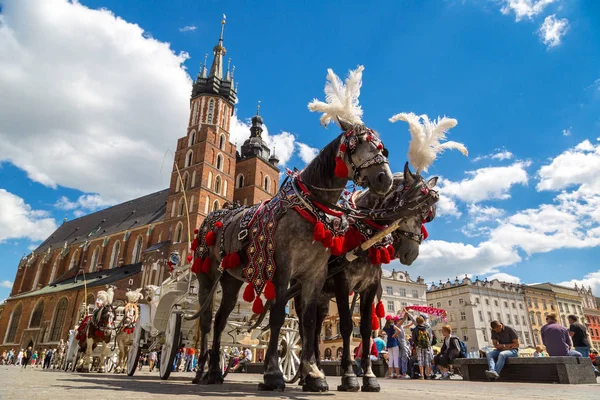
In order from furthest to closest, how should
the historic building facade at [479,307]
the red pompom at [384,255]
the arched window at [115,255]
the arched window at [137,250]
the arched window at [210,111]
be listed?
the historic building facade at [479,307] < the arched window at [115,255] < the arched window at [210,111] < the arched window at [137,250] < the red pompom at [384,255]

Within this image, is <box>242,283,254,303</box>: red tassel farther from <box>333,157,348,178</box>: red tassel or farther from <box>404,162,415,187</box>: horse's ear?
Answer: <box>404,162,415,187</box>: horse's ear

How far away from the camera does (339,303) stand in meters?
4.46

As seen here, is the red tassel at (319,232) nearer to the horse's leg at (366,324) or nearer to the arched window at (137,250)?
the horse's leg at (366,324)

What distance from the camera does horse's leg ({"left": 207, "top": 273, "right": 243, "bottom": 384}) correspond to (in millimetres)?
4488

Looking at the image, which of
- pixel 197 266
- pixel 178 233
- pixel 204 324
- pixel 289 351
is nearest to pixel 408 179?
pixel 197 266

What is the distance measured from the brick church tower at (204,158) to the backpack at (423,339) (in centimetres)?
2826

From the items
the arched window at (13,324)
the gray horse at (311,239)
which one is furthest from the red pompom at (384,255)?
the arched window at (13,324)

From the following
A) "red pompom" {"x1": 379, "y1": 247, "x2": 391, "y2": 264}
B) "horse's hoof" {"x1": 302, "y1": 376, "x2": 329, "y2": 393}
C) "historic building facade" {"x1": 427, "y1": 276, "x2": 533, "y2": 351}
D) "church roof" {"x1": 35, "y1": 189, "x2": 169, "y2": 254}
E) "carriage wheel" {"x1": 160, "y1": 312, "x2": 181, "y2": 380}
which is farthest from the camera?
"historic building facade" {"x1": 427, "y1": 276, "x2": 533, "y2": 351}

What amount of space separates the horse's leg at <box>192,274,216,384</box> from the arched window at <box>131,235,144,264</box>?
1581 inches

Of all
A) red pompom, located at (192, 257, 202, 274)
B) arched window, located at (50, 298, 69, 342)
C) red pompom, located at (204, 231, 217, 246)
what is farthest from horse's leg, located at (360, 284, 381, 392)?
arched window, located at (50, 298, 69, 342)

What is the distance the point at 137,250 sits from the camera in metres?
42.7

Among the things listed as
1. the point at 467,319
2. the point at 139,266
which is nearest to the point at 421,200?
the point at 139,266

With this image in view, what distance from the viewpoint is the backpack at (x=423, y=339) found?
859 cm

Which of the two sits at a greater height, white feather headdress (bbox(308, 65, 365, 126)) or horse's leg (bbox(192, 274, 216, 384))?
white feather headdress (bbox(308, 65, 365, 126))
